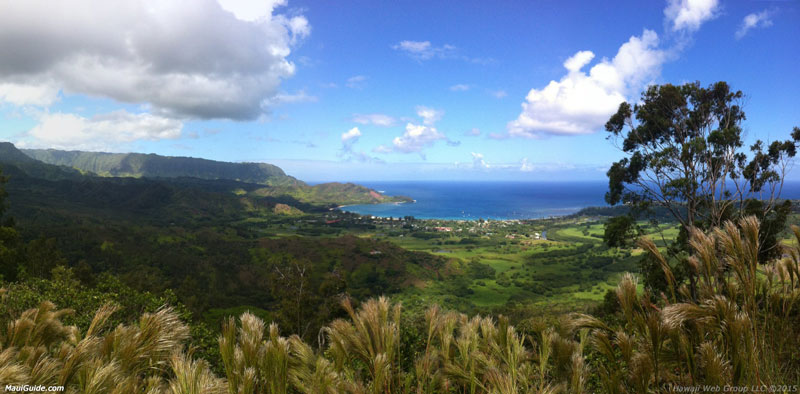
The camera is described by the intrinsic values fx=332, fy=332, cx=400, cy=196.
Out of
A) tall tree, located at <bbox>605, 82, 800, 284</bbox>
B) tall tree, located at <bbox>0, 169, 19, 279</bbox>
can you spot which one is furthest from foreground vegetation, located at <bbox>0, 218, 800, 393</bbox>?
tall tree, located at <bbox>0, 169, 19, 279</bbox>

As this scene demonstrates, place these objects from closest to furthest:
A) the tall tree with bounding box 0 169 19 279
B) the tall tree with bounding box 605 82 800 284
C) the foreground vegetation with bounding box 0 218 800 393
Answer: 1. the foreground vegetation with bounding box 0 218 800 393
2. the tall tree with bounding box 605 82 800 284
3. the tall tree with bounding box 0 169 19 279

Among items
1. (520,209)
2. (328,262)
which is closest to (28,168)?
(328,262)

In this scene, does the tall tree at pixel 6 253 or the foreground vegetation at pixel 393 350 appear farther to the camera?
the tall tree at pixel 6 253

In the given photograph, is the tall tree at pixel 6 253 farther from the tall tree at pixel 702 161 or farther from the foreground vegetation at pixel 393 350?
the tall tree at pixel 702 161

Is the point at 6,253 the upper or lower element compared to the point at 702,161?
lower

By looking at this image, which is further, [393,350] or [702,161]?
[702,161]

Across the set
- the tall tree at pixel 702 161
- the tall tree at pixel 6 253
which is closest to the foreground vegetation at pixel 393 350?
the tall tree at pixel 702 161

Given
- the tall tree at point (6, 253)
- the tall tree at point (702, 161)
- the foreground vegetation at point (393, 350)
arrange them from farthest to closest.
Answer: the tall tree at point (6, 253) < the tall tree at point (702, 161) < the foreground vegetation at point (393, 350)

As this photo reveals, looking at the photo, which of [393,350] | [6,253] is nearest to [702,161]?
[393,350]

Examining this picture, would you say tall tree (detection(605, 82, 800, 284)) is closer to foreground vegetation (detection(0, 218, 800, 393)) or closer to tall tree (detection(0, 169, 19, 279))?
foreground vegetation (detection(0, 218, 800, 393))

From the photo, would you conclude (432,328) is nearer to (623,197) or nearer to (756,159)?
(623,197)

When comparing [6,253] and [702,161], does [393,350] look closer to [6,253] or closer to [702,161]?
[702,161]

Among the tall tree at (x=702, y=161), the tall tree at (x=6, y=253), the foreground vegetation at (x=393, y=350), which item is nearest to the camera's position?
the foreground vegetation at (x=393, y=350)

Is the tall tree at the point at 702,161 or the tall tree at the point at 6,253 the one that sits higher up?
the tall tree at the point at 702,161
